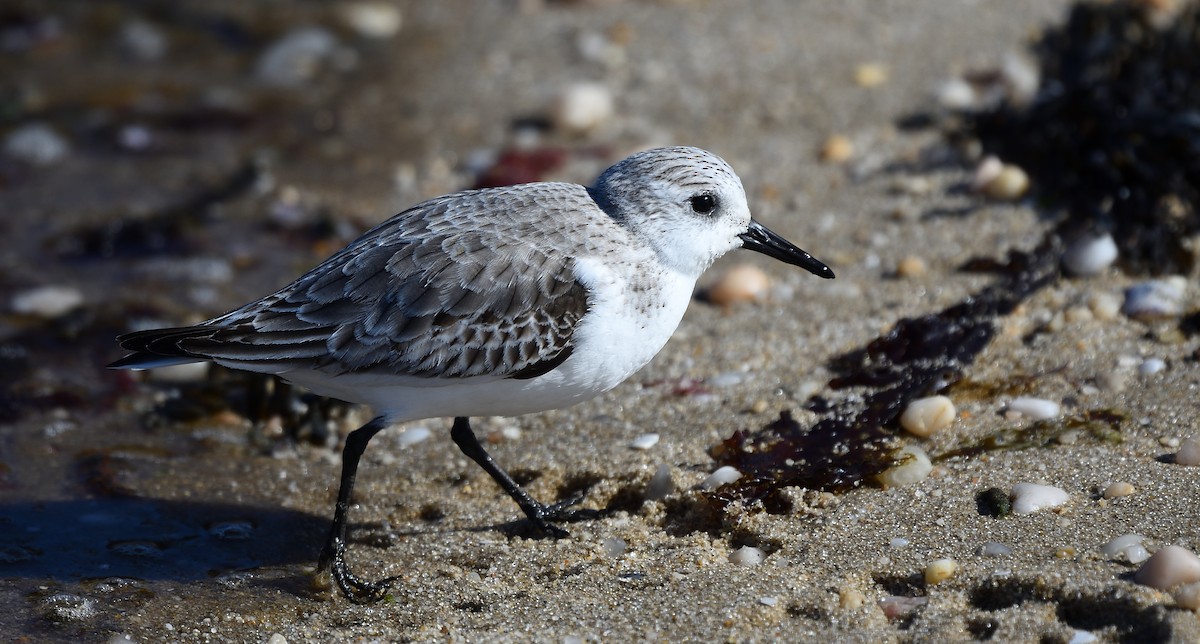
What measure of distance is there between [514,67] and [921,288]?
3511mm

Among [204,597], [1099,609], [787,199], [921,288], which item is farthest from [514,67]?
[1099,609]

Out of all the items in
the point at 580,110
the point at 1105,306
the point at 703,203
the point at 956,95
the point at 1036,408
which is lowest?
the point at 1036,408

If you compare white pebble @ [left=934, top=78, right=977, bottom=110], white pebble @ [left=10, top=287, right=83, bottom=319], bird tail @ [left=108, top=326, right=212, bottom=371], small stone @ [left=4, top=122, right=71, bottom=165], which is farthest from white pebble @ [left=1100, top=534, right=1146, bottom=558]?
small stone @ [left=4, top=122, right=71, bottom=165]

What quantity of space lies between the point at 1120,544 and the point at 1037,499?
346 mm

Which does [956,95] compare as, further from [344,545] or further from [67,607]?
[67,607]

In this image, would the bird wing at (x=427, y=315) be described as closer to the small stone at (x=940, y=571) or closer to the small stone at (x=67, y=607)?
the small stone at (x=67, y=607)

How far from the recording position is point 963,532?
3992 millimetres

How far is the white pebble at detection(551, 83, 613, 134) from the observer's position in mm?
7375

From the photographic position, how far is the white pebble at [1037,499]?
404 cm

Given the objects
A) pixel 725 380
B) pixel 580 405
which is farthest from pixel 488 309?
pixel 725 380

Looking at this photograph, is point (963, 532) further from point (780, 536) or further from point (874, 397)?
point (874, 397)

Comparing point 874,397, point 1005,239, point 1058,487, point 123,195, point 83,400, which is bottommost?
point 83,400

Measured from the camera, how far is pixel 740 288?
5883 mm

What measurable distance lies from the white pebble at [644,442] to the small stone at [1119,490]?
167 centimetres
